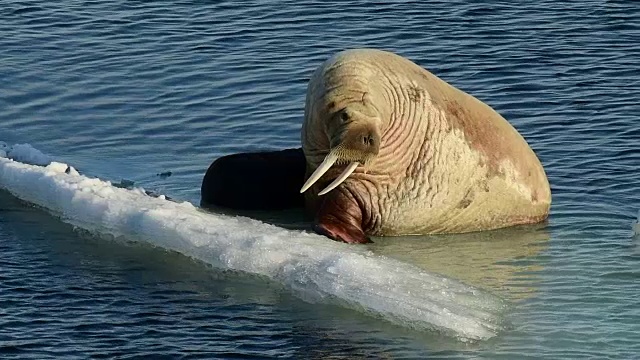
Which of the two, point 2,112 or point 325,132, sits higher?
point 325,132

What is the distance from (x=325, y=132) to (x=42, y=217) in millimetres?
2215

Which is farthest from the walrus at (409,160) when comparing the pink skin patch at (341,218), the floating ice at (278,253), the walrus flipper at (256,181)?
the floating ice at (278,253)

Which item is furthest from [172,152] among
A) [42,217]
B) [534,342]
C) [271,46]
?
[534,342]

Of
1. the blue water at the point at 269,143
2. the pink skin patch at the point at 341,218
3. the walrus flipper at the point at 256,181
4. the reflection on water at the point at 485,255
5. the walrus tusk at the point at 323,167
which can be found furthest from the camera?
the walrus flipper at the point at 256,181

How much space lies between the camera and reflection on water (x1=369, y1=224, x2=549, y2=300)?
9436 mm

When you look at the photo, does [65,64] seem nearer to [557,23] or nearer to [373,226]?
[557,23]

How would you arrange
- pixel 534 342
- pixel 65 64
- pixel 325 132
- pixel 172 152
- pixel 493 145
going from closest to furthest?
pixel 534 342 < pixel 325 132 < pixel 493 145 < pixel 172 152 < pixel 65 64

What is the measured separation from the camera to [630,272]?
9570mm

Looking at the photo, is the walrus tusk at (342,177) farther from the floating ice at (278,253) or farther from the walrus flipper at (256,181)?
the walrus flipper at (256,181)

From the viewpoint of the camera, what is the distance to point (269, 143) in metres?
13.7

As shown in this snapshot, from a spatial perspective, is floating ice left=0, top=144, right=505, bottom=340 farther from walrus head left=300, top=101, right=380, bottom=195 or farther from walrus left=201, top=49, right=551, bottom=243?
walrus left=201, top=49, right=551, bottom=243

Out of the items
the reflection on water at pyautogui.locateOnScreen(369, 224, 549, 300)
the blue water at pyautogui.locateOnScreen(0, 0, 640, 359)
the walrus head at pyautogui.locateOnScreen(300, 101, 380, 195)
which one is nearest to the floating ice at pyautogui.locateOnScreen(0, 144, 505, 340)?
the blue water at pyautogui.locateOnScreen(0, 0, 640, 359)

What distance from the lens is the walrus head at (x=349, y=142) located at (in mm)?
9945

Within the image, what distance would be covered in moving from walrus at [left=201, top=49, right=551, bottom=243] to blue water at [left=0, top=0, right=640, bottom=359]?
0.20 meters
